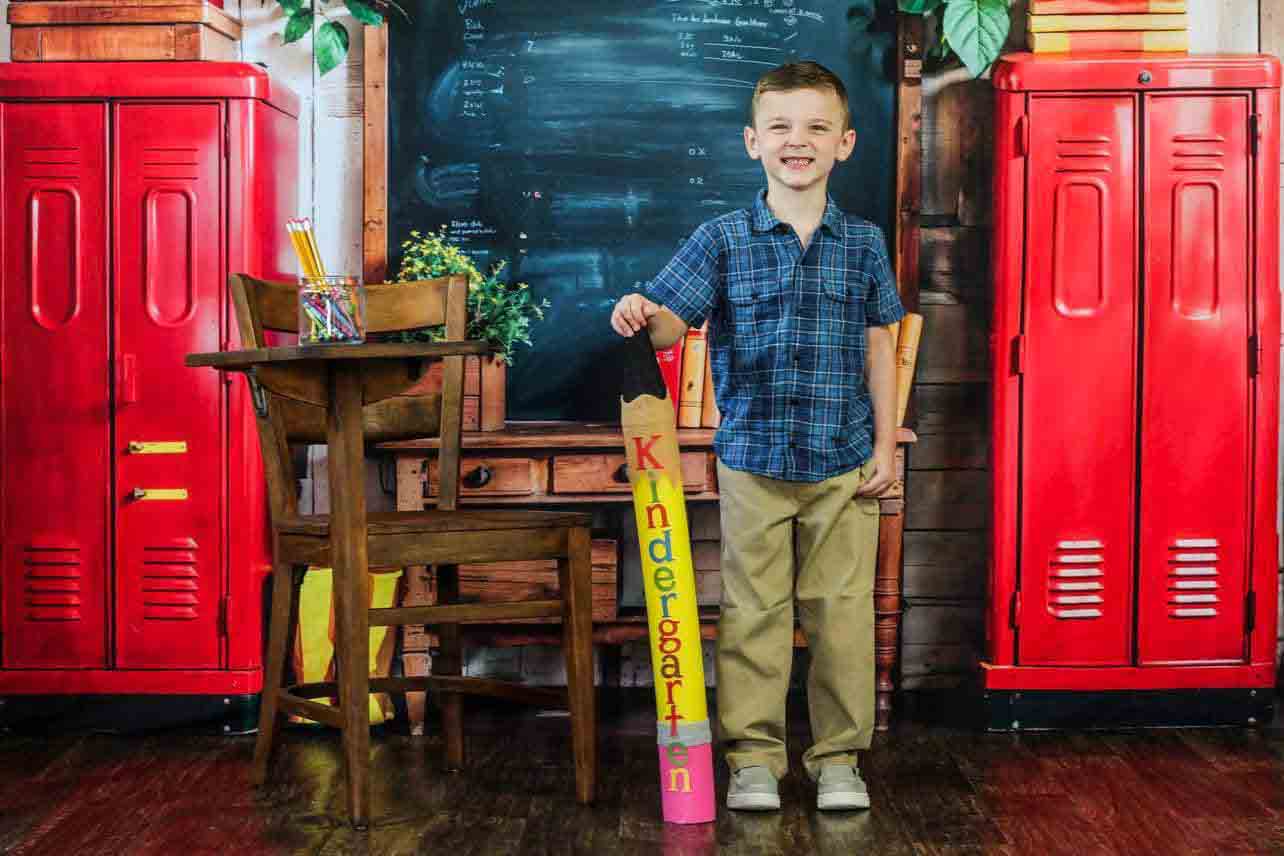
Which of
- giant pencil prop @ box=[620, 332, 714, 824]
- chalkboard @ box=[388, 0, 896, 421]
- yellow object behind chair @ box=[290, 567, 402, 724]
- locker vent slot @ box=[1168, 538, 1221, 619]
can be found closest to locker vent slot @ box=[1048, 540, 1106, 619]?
locker vent slot @ box=[1168, 538, 1221, 619]

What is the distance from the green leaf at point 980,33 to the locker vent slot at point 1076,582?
1.11 metres

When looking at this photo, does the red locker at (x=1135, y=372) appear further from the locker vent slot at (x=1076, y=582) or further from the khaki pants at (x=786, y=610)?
the khaki pants at (x=786, y=610)

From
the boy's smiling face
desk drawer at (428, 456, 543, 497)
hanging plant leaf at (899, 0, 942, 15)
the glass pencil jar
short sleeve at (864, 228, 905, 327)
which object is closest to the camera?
the glass pencil jar

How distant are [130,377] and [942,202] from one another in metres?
1.98

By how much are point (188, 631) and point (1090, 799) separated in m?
1.91

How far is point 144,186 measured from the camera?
2.98 meters

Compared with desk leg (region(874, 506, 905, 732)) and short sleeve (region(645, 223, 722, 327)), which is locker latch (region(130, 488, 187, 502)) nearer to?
short sleeve (region(645, 223, 722, 327))

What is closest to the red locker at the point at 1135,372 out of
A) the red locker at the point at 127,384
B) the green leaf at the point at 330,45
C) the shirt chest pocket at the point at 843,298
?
the shirt chest pocket at the point at 843,298

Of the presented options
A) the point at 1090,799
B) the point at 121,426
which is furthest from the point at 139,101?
the point at 1090,799

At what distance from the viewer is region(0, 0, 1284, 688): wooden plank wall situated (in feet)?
11.2

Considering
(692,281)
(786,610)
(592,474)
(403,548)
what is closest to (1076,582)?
(786,610)

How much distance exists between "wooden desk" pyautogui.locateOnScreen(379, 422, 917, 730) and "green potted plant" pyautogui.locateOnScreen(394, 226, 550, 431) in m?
0.07

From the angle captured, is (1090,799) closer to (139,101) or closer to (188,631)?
(188,631)

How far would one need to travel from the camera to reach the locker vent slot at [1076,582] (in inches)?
119
